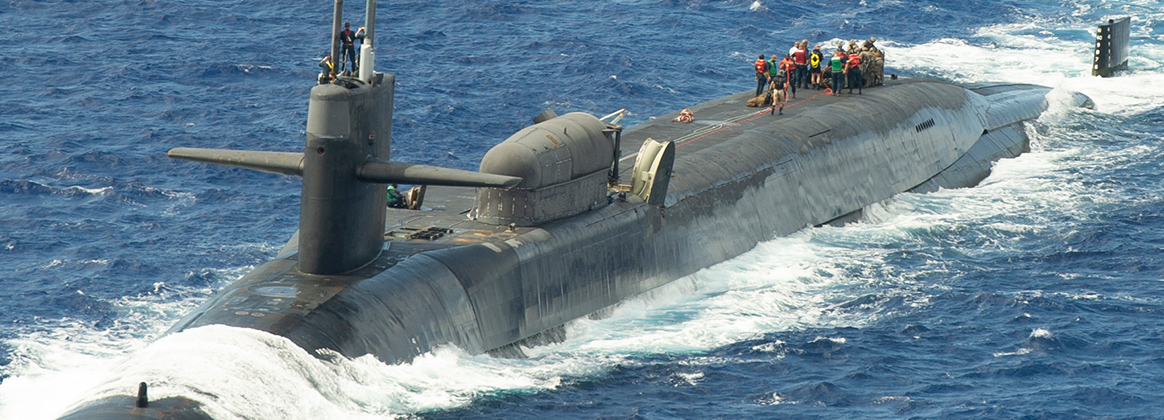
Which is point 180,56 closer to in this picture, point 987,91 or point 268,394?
point 987,91

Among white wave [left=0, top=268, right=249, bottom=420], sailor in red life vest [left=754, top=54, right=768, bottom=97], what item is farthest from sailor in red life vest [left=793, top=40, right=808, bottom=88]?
white wave [left=0, top=268, right=249, bottom=420]

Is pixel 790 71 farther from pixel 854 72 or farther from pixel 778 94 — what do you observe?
pixel 778 94

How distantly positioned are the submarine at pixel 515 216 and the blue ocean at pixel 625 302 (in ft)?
2.36

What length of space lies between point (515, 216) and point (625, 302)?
401 cm

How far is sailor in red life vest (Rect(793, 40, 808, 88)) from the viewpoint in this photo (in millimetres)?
50125

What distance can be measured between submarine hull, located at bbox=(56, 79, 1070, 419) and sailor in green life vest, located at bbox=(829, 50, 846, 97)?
586mm

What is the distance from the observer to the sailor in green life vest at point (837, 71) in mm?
49312

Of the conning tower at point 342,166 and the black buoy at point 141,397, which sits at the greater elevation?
the conning tower at point 342,166

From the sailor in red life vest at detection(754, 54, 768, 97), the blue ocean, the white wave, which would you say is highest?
the sailor in red life vest at detection(754, 54, 768, 97)

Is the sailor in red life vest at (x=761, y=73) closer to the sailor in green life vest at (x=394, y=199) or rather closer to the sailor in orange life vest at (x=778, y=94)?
the sailor in orange life vest at (x=778, y=94)

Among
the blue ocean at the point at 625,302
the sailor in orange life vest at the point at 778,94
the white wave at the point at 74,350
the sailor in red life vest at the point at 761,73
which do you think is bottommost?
the white wave at the point at 74,350

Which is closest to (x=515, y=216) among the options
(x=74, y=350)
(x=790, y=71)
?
(x=74, y=350)

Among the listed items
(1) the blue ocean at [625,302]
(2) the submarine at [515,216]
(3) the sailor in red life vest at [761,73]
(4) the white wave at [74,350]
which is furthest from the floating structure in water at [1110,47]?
(4) the white wave at [74,350]

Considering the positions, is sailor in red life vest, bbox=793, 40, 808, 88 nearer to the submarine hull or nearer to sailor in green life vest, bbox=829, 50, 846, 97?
sailor in green life vest, bbox=829, 50, 846, 97
